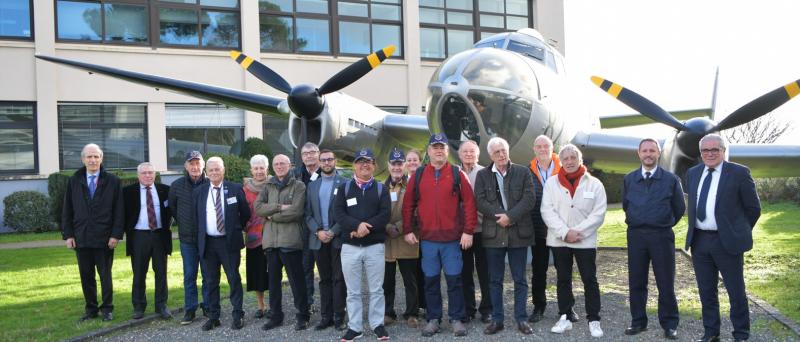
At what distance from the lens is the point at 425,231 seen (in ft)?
20.7

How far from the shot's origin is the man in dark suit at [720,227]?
5.57 meters

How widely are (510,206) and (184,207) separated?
146 inches

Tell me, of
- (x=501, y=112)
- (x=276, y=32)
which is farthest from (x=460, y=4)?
(x=501, y=112)

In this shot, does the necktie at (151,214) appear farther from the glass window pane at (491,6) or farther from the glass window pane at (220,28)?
the glass window pane at (491,6)

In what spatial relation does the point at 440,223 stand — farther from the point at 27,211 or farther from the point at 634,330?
the point at 27,211

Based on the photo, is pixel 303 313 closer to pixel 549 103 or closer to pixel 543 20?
pixel 549 103

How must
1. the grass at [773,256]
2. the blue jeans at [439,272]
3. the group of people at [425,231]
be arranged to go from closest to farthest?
the group of people at [425,231] < the blue jeans at [439,272] < the grass at [773,256]

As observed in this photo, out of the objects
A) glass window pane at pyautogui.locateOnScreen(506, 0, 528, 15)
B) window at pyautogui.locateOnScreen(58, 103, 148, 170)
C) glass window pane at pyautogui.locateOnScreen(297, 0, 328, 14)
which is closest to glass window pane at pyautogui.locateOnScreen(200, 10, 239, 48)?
glass window pane at pyautogui.locateOnScreen(297, 0, 328, 14)

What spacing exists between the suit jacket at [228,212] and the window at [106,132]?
1581 cm

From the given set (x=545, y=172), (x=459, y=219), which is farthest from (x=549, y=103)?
(x=459, y=219)

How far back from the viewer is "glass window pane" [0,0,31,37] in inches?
798

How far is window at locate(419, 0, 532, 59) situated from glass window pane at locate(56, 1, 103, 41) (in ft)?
39.3

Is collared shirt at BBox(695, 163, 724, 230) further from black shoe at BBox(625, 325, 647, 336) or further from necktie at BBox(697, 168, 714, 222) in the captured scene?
black shoe at BBox(625, 325, 647, 336)

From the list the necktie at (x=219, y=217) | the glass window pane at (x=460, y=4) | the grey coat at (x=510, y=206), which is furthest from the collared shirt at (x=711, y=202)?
the glass window pane at (x=460, y=4)
